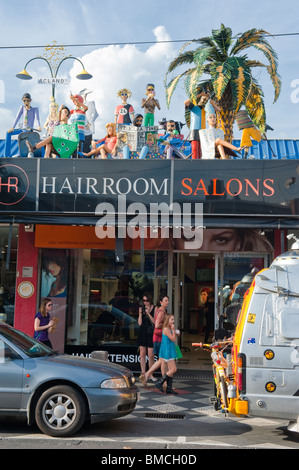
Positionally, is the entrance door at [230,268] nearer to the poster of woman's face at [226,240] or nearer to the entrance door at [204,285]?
the entrance door at [204,285]

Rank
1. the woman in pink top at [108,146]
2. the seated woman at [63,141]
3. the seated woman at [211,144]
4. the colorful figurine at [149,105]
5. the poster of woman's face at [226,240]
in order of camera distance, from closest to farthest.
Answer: the seated woman at [211,144]
the seated woman at [63,141]
the woman in pink top at [108,146]
the poster of woman's face at [226,240]
the colorful figurine at [149,105]

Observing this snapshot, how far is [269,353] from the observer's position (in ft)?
22.9

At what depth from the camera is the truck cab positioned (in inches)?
271

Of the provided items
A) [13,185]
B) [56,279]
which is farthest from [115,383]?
[56,279]

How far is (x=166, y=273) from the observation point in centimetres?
1340

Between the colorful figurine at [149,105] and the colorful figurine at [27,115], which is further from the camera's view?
the colorful figurine at [27,115]

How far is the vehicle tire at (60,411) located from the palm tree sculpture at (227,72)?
8754 mm

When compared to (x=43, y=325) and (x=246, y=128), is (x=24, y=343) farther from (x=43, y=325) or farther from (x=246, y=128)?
(x=246, y=128)

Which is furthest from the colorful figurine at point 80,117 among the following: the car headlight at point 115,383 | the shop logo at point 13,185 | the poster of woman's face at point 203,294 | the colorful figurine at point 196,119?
the poster of woman's face at point 203,294

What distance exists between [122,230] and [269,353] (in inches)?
242

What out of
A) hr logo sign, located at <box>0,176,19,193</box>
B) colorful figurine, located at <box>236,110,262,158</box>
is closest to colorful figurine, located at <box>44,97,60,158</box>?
hr logo sign, located at <box>0,176,19,193</box>

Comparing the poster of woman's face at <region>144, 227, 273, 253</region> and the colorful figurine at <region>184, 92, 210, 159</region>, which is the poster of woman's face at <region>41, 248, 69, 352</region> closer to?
the poster of woman's face at <region>144, 227, 273, 253</region>

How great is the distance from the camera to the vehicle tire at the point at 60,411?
23.4 ft
